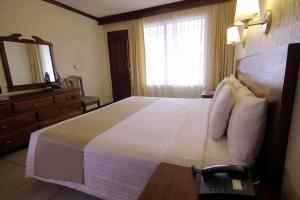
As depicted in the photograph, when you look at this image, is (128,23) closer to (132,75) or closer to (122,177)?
(132,75)

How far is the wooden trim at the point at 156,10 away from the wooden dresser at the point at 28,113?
7.78 ft

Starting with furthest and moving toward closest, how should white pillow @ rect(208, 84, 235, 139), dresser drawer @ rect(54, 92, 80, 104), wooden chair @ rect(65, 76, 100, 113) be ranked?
wooden chair @ rect(65, 76, 100, 113)
dresser drawer @ rect(54, 92, 80, 104)
white pillow @ rect(208, 84, 235, 139)

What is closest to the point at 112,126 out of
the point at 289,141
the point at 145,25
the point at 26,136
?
the point at 289,141

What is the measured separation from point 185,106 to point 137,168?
4.35 feet

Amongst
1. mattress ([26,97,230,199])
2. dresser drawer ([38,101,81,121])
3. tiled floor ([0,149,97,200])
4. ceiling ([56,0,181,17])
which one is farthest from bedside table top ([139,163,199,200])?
ceiling ([56,0,181,17])

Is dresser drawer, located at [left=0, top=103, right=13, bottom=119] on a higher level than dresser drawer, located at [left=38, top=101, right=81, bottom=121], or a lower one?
higher

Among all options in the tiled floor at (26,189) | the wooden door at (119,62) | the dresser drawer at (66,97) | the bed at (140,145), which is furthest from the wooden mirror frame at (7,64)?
the wooden door at (119,62)

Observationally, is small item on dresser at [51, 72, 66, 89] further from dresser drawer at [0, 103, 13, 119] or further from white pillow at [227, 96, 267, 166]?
white pillow at [227, 96, 267, 166]

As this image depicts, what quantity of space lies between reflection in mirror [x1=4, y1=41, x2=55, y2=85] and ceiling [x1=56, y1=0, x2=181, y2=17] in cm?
122

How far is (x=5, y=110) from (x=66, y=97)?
1001mm

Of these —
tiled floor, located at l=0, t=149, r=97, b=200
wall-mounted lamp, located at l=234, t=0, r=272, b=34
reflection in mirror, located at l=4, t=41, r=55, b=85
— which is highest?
wall-mounted lamp, located at l=234, t=0, r=272, b=34

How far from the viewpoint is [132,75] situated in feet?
14.8

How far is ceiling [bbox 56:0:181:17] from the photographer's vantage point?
3.47 meters

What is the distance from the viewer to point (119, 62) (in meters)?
4.74
